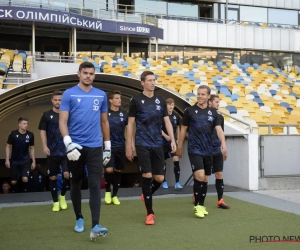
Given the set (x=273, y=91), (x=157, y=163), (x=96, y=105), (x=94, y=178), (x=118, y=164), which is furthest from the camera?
(x=273, y=91)

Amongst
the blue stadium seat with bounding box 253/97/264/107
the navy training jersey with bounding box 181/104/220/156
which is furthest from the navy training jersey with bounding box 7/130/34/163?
the blue stadium seat with bounding box 253/97/264/107

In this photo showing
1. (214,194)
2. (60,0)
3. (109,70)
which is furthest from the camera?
(60,0)

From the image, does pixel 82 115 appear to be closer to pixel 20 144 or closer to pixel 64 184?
pixel 64 184

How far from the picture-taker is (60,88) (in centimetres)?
1173

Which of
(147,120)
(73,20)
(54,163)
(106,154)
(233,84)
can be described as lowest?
(54,163)

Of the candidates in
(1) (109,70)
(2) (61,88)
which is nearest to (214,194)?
→ (2) (61,88)

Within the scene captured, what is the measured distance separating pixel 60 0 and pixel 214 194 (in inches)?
657

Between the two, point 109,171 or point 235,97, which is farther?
point 235,97

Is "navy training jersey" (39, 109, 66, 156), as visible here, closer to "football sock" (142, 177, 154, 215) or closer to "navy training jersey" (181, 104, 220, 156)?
"football sock" (142, 177, 154, 215)

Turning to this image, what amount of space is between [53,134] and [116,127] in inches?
49.3

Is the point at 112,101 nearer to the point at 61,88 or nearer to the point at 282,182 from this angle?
the point at 61,88

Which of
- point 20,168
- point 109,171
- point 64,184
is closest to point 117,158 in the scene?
point 109,171

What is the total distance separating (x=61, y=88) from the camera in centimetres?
1176

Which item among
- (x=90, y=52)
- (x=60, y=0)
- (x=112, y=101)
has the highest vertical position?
(x=60, y=0)
